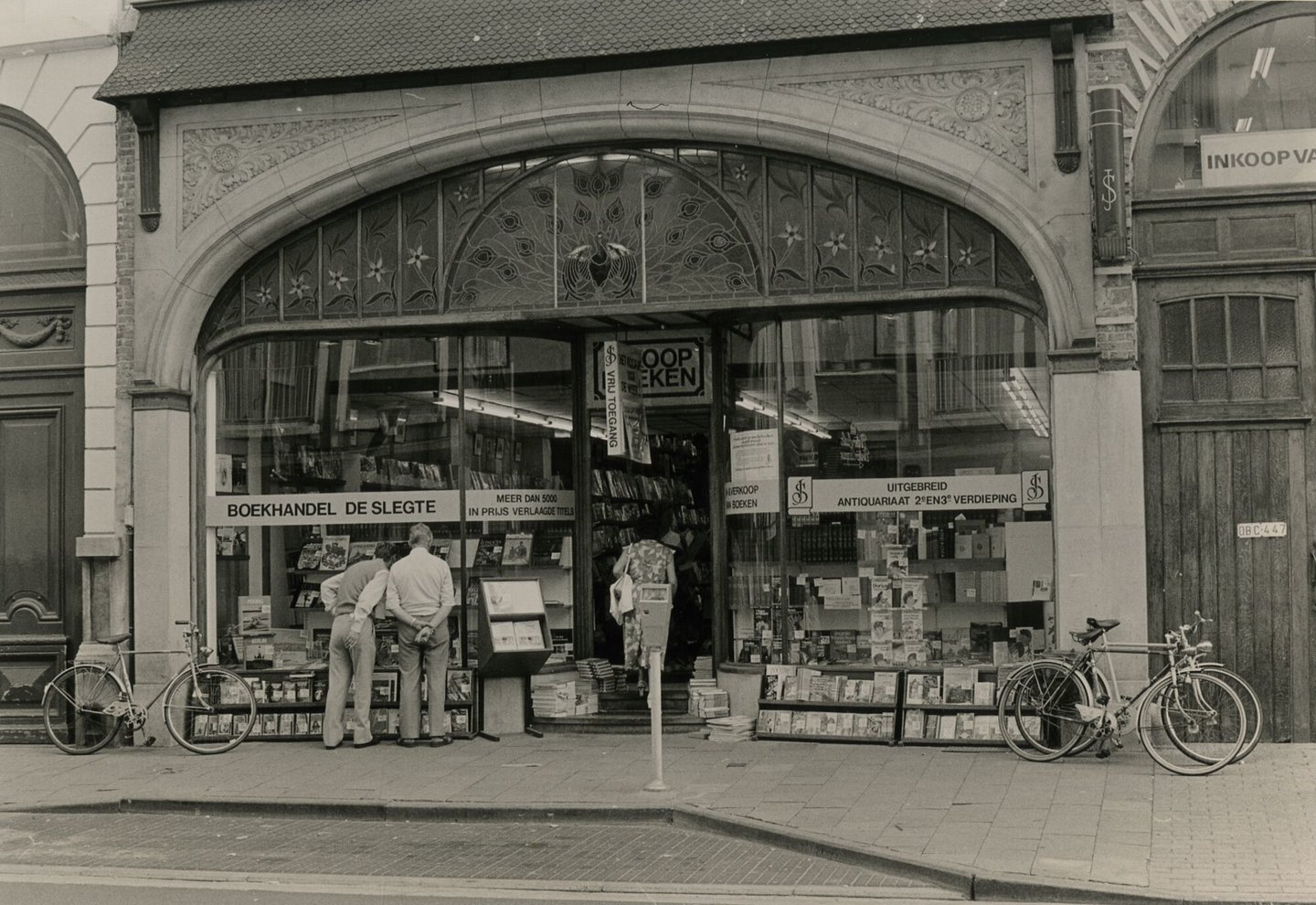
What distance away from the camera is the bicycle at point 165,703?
13359 millimetres

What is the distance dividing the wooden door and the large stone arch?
998 millimetres

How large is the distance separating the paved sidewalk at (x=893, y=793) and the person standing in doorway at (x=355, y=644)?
0.91 ft

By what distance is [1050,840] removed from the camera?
8.79m

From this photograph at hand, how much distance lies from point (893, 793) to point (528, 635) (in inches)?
171

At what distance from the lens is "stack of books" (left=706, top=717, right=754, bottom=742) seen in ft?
42.8

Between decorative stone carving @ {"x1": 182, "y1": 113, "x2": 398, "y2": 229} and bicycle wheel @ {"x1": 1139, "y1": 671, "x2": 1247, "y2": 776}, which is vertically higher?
decorative stone carving @ {"x1": 182, "y1": 113, "x2": 398, "y2": 229}

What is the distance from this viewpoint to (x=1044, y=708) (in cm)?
1171

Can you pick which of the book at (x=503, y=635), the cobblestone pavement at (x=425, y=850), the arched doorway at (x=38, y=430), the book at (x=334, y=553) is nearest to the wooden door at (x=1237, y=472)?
the cobblestone pavement at (x=425, y=850)

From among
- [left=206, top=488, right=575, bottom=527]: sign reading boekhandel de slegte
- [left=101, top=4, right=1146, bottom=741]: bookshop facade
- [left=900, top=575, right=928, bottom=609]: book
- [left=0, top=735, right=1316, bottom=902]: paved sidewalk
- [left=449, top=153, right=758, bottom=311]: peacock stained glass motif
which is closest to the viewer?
[left=0, top=735, right=1316, bottom=902]: paved sidewalk

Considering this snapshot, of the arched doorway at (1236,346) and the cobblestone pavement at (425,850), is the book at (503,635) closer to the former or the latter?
the cobblestone pavement at (425,850)

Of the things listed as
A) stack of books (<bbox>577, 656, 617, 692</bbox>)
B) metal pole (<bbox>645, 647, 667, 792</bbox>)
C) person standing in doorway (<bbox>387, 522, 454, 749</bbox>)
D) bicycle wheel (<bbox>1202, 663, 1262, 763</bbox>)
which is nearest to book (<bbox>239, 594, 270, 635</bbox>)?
person standing in doorway (<bbox>387, 522, 454, 749</bbox>)

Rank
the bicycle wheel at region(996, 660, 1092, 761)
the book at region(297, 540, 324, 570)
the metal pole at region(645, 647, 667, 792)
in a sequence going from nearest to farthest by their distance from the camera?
the metal pole at region(645, 647, 667, 792)
the bicycle wheel at region(996, 660, 1092, 761)
the book at region(297, 540, 324, 570)

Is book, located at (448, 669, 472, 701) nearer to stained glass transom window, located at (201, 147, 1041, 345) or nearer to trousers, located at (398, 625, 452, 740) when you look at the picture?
trousers, located at (398, 625, 452, 740)

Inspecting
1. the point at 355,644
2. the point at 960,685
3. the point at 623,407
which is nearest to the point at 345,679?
the point at 355,644
